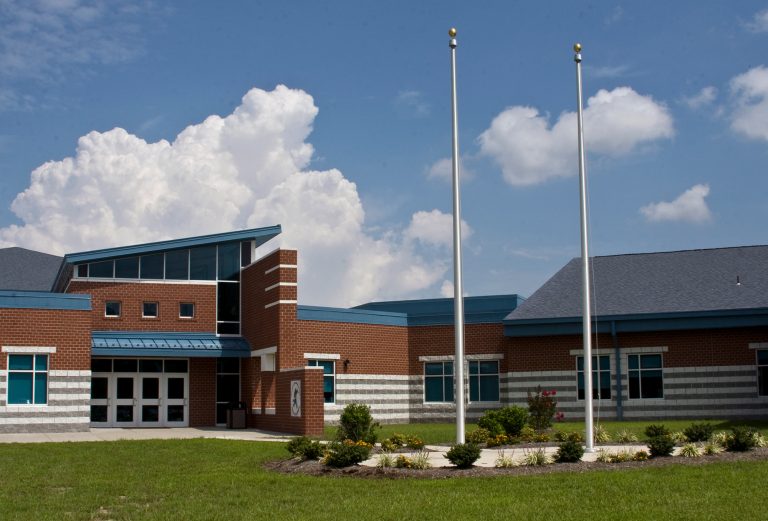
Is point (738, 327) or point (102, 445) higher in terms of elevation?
point (738, 327)

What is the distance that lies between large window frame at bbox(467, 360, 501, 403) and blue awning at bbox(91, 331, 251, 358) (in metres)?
9.24

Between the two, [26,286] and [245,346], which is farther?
[26,286]

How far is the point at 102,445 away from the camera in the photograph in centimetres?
2486

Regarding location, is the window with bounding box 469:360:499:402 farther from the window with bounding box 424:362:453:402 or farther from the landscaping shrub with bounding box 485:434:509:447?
the landscaping shrub with bounding box 485:434:509:447

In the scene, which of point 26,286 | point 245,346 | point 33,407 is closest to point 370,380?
point 245,346

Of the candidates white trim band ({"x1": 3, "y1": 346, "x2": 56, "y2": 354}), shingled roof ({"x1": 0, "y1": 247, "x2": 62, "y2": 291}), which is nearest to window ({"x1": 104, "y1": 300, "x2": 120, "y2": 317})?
white trim band ({"x1": 3, "y1": 346, "x2": 56, "y2": 354})

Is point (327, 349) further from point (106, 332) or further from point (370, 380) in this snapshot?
point (106, 332)

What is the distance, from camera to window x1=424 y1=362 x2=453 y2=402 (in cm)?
4031

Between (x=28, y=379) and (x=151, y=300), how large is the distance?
6.46 metres

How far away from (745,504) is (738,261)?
2787 cm

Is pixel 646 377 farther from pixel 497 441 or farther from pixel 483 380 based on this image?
pixel 497 441

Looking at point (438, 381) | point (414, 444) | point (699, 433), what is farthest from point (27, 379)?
point (699, 433)

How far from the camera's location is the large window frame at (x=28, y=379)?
1251 inches

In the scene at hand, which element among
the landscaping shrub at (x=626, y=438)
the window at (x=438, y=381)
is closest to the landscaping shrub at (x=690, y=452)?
the landscaping shrub at (x=626, y=438)
